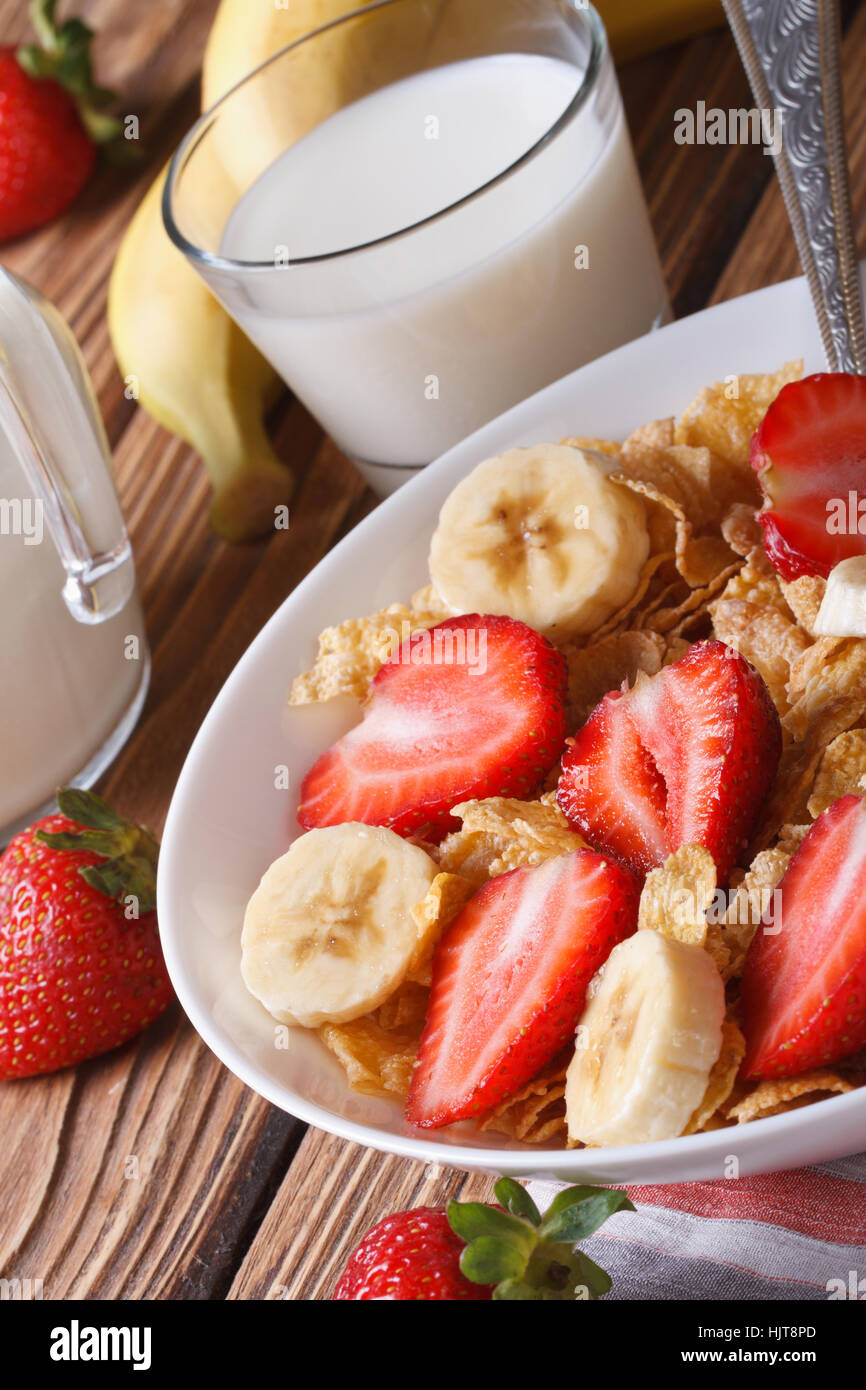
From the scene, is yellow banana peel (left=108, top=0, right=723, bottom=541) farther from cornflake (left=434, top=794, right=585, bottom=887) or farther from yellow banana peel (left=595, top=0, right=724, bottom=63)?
cornflake (left=434, top=794, right=585, bottom=887)

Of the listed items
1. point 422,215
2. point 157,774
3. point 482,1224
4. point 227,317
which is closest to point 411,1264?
point 482,1224

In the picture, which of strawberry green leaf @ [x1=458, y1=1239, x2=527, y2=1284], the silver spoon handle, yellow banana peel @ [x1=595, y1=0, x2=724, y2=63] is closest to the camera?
strawberry green leaf @ [x1=458, y1=1239, x2=527, y2=1284]

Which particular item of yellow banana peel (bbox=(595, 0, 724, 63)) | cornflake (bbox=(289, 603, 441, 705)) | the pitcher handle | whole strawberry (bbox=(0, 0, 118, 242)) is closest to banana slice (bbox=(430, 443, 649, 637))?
cornflake (bbox=(289, 603, 441, 705))

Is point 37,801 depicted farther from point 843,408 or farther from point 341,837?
point 843,408

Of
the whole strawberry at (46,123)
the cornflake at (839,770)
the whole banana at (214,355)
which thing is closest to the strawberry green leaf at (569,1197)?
the cornflake at (839,770)

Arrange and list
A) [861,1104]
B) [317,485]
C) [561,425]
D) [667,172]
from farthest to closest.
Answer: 1. [667,172]
2. [317,485]
3. [561,425]
4. [861,1104]

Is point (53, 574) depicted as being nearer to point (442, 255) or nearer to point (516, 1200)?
point (442, 255)

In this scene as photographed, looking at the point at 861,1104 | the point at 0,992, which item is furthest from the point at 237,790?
the point at 861,1104

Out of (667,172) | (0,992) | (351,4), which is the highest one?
(351,4)
